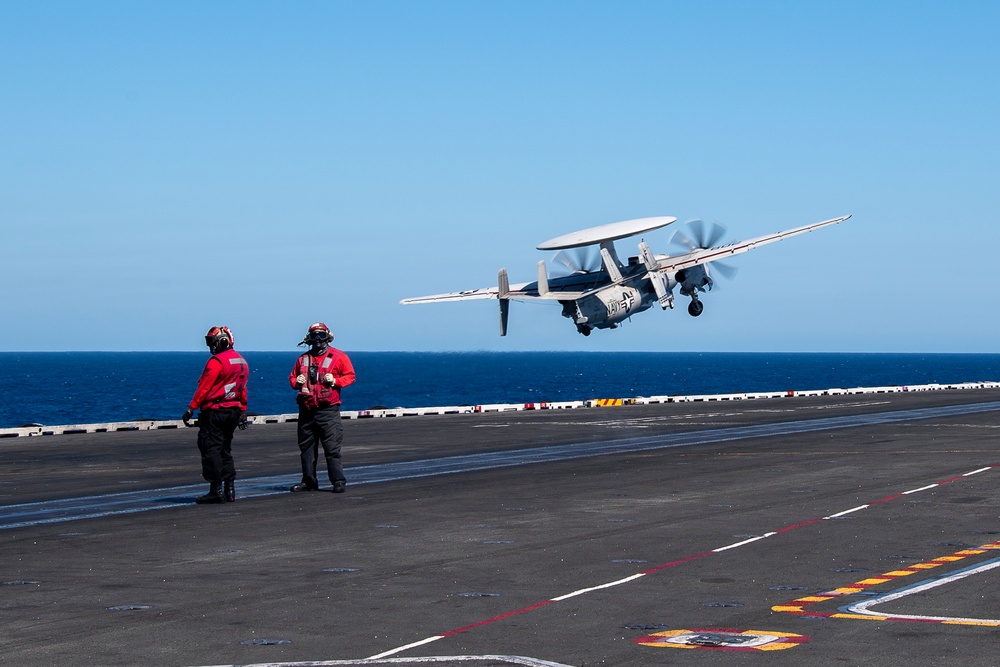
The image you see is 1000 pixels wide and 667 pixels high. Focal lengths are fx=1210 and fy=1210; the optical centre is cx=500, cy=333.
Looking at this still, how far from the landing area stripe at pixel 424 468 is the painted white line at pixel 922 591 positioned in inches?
421

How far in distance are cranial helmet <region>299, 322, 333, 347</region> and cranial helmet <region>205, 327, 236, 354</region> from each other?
47.4 inches

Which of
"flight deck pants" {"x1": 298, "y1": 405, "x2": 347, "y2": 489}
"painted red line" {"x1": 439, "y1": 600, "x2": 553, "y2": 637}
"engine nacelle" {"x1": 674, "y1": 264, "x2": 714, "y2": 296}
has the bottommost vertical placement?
→ "painted red line" {"x1": 439, "y1": 600, "x2": 553, "y2": 637}

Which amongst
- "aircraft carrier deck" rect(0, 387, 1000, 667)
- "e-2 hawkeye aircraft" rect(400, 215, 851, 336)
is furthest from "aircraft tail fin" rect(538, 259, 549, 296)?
"aircraft carrier deck" rect(0, 387, 1000, 667)

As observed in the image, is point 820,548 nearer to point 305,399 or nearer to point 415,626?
point 415,626

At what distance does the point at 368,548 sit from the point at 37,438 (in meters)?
26.2

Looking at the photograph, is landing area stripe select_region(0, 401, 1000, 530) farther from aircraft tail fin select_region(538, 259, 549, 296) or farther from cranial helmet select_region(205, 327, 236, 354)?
aircraft tail fin select_region(538, 259, 549, 296)

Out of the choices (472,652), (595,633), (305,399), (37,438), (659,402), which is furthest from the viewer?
(659,402)

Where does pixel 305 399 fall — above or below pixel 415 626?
above

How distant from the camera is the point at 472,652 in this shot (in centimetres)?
832

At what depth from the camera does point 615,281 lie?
176 ft

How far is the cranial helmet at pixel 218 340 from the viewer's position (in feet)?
59.0

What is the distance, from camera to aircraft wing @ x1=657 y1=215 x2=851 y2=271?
54625mm

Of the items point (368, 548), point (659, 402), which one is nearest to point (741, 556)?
point (368, 548)

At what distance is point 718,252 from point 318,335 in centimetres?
3971
